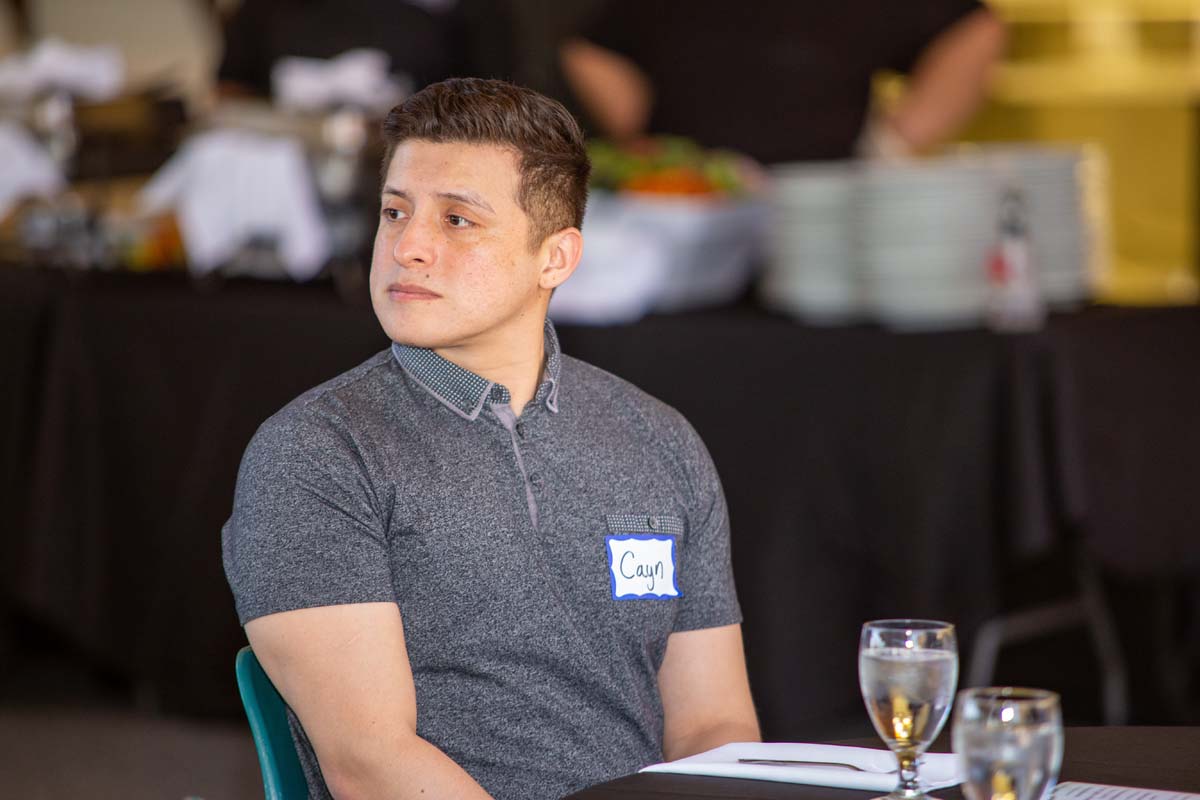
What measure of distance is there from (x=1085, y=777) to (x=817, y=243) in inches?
61.5

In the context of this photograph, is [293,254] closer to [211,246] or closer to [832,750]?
[211,246]

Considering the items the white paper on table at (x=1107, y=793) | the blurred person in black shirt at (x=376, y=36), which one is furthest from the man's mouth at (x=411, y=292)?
the blurred person in black shirt at (x=376, y=36)

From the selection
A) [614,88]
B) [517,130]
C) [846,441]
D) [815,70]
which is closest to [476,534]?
[517,130]

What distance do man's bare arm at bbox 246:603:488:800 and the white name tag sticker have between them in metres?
0.24

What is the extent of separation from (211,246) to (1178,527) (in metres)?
1.92

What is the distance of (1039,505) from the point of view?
241 centimetres

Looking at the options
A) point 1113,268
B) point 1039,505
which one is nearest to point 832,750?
point 1039,505

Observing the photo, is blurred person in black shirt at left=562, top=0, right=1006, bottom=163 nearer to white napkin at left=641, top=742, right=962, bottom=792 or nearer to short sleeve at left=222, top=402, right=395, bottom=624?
short sleeve at left=222, top=402, right=395, bottom=624

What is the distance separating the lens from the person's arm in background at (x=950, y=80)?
3117 mm

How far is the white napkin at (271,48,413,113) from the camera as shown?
3.08 metres

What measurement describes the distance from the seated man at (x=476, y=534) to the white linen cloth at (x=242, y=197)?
1690 millimetres

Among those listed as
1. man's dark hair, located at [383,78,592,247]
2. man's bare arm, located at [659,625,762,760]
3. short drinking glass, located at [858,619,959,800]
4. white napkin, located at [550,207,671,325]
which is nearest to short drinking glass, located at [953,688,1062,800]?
short drinking glass, located at [858,619,959,800]

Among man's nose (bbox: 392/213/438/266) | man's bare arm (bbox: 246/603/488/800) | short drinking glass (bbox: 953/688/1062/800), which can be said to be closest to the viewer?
short drinking glass (bbox: 953/688/1062/800)

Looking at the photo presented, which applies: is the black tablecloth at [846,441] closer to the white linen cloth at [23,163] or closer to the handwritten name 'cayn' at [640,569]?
the white linen cloth at [23,163]
